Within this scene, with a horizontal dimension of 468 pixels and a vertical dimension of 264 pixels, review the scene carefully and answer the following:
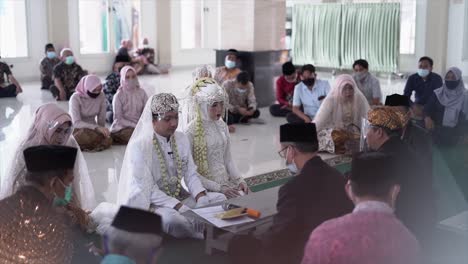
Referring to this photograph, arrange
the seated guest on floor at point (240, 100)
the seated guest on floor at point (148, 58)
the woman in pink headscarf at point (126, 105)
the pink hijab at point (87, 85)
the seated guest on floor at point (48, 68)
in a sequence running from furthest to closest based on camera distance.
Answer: the seated guest on floor at point (148, 58) < the seated guest on floor at point (48, 68) < the seated guest on floor at point (240, 100) < the woman in pink headscarf at point (126, 105) < the pink hijab at point (87, 85)

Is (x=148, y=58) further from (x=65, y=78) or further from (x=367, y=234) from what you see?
(x=367, y=234)

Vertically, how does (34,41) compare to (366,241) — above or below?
above

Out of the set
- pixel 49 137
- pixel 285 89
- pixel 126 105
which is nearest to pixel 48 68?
pixel 285 89

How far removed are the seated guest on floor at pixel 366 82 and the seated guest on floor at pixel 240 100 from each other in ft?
4.60

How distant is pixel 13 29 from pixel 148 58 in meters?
3.31

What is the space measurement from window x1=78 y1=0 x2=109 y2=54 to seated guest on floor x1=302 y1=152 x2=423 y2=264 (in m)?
12.6

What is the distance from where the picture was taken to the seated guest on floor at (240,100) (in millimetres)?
8336

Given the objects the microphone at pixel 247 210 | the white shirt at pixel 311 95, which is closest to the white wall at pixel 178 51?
the white shirt at pixel 311 95

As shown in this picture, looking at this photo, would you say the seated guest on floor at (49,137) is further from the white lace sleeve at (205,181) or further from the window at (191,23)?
the window at (191,23)

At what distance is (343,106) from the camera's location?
6676mm

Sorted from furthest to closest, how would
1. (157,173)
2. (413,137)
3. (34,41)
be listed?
(34,41), (413,137), (157,173)

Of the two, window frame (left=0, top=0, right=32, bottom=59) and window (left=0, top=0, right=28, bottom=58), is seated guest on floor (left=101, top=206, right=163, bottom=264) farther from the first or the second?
window (left=0, top=0, right=28, bottom=58)

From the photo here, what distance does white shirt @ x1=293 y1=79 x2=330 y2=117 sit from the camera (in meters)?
7.61

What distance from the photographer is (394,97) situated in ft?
15.4
